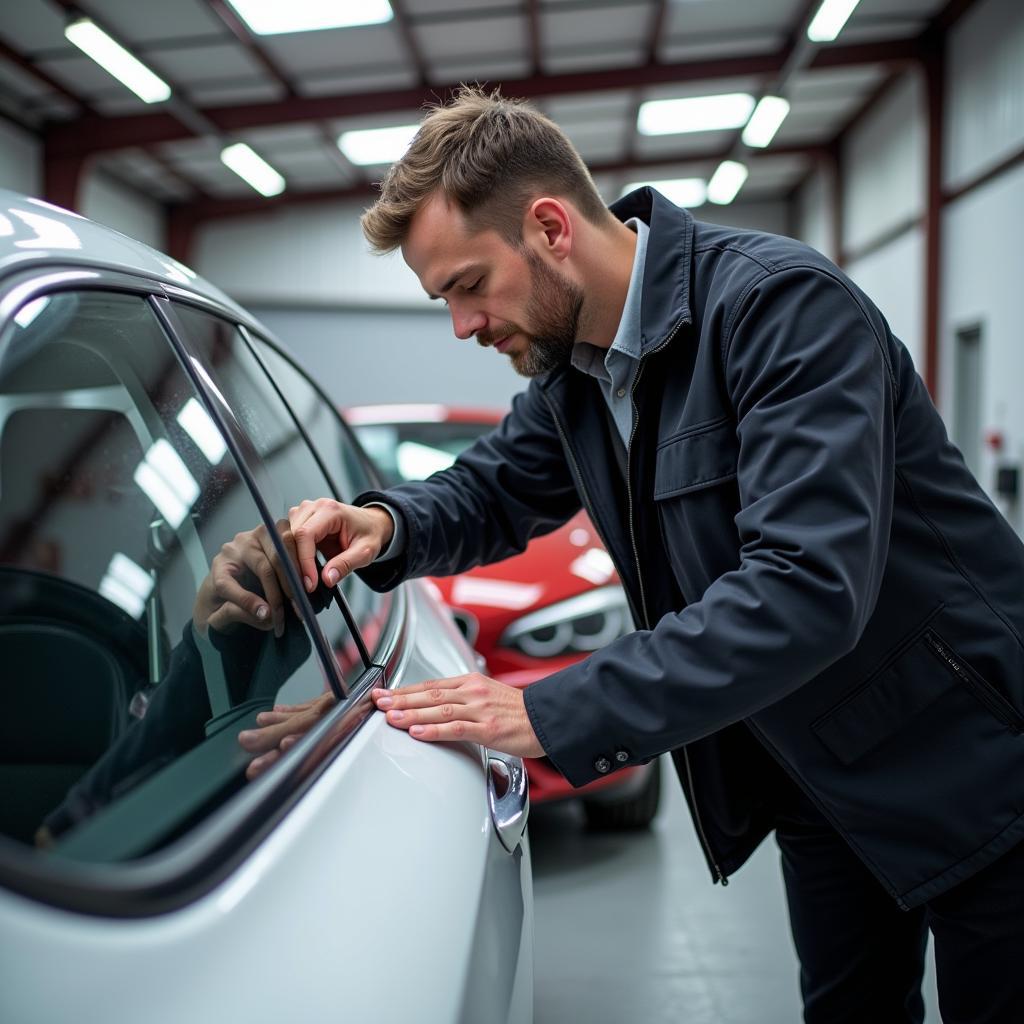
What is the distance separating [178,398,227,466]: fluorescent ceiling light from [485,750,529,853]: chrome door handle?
1.50ft

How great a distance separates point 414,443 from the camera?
414 centimetres

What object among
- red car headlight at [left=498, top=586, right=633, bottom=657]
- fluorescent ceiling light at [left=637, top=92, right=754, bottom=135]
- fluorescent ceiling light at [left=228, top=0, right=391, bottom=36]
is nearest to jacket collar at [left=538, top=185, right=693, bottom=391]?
red car headlight at [left=498, top=586, right=633, bottom=657]

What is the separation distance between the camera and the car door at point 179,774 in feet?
1.93

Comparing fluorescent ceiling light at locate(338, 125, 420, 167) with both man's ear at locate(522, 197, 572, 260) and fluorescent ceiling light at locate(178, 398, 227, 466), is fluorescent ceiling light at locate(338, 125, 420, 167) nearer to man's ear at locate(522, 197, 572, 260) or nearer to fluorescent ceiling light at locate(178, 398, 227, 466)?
man's ear at locate(522, 197, 572, 260)

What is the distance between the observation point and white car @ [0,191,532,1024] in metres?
0.60

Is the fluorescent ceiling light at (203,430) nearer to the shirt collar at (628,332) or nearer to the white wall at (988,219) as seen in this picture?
the shirt collar at (628,332)

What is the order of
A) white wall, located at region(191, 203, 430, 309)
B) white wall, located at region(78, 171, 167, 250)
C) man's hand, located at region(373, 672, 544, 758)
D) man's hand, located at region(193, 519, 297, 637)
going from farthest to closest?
white wall, located at region(191, 203, 430, 309) → white wall, located at region(78, 171, 167, 250) → man's hand, located at region(373, 672, 544, 758) → man's hand, located at region(193, 519, 297, 637)

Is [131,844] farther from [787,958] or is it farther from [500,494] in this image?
[787,958]

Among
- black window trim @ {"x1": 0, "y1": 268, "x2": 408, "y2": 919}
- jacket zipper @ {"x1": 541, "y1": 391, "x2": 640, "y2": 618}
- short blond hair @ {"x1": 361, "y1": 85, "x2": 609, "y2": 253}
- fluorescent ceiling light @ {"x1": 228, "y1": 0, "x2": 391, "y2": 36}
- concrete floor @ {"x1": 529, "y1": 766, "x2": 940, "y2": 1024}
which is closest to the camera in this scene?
black window trim @ {"x1": 0, "y1": 268, "x2": 408, "y2": 919}

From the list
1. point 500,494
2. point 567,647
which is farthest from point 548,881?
point 500,494

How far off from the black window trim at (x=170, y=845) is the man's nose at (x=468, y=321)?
40cm

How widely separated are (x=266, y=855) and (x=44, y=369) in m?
0.43

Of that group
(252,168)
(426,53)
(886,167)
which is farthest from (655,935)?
(252,168)

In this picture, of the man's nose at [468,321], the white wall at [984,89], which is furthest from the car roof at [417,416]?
the white wall at [984,89]
